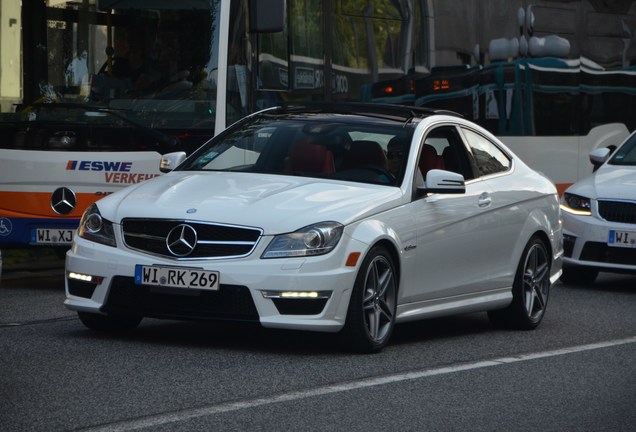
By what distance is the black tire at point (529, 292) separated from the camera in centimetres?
1130

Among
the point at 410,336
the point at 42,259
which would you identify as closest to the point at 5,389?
the point at 410,336

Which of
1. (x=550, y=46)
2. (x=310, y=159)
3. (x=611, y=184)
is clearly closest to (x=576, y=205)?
(x=611, y=184)

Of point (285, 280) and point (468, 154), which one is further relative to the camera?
point (468, 154)

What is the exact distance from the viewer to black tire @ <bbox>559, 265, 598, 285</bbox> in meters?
15.3

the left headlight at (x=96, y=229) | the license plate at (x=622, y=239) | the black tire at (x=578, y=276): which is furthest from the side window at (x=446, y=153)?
the black tire at (x=578, y=276)

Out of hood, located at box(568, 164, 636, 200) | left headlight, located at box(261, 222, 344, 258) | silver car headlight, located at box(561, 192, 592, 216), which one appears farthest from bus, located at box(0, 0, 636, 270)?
left headlight, located at box(261, 222, 344, 258)

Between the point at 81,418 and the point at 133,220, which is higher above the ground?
the point at 133,220

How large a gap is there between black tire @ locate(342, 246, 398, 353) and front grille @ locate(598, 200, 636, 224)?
571 centimetres

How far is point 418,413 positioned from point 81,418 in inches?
62.9

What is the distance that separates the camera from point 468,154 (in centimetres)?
1113

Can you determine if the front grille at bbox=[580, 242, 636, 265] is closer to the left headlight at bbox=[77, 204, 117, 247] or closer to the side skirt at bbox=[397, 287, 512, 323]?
the side skirt at bbox=[397, 287, 512, 323]

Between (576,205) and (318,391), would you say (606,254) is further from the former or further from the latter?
(318,391)

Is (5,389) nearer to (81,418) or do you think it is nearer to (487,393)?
(81,418)

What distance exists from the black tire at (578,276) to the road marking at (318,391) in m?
4.88
